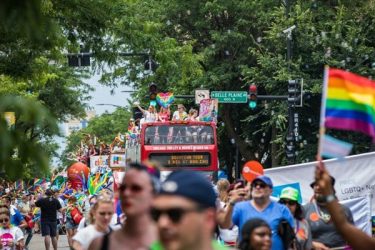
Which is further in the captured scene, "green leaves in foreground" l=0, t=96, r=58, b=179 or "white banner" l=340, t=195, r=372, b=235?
"white banner" l=340, t=195, r=372, b=235

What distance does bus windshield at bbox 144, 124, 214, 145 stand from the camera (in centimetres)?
3186

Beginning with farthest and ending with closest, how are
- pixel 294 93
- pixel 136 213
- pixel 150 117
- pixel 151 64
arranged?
pixel 294 93 → pixel 150 117 → pixel 151 64 → pixel 136 213

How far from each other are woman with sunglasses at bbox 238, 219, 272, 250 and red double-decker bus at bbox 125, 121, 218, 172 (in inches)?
950

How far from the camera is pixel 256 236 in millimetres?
7121

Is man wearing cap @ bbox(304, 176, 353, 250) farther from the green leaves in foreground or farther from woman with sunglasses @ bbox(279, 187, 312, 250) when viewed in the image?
the green leaves in foreground

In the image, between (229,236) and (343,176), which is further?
(343,176)

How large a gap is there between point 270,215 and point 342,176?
17.6ft

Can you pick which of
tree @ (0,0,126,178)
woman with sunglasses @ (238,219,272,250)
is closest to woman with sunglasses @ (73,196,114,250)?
tree @ (0,0,126,178)

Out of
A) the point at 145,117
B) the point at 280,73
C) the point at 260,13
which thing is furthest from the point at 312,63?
the point at 145,117

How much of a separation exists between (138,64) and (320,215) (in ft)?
125

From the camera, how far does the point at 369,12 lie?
126 ft

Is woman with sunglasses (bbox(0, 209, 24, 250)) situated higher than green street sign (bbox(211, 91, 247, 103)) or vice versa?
green street sign (bbox(211, 91, 247, 103))

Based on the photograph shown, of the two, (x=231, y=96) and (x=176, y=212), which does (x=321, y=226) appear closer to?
(x=176, y=212)

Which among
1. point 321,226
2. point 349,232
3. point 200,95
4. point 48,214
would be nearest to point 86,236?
point 349,232
